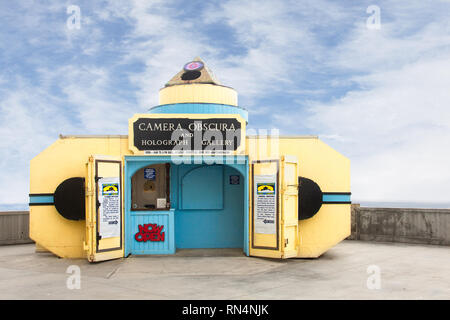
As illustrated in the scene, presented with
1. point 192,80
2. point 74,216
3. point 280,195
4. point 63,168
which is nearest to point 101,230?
point 74,216

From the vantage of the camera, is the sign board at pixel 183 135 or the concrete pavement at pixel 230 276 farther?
the sign board at pixel 183 135

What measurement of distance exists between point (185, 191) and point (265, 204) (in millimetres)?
2718

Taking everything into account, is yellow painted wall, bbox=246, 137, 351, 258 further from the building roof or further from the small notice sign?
the building roof

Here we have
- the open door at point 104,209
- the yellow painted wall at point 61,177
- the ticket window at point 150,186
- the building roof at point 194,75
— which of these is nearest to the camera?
the open door at point 104,209

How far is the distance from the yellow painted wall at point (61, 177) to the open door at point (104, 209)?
0.86 metres

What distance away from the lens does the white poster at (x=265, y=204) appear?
10844 millimetres

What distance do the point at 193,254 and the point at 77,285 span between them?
408 centimetres

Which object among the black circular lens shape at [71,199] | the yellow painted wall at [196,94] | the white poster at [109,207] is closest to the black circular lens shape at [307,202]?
the yellow painted wall at [196,94]

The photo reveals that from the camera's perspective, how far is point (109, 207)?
10.8 metres

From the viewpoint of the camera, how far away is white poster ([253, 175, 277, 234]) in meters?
10.8

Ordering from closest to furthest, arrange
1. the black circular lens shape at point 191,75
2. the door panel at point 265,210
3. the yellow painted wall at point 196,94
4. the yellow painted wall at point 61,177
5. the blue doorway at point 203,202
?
the door panel at point 265,210 → the yellow painted wall at point 61,177 → the blue doorway at point 203,202 → the yellow painted wall at point 196,94 → the black circular lens shape at point 191,75

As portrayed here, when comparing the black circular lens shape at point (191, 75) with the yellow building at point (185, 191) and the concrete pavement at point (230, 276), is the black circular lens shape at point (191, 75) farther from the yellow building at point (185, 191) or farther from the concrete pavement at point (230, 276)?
the concrete pavement at point (230, 276)

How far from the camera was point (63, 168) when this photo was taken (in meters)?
11.7

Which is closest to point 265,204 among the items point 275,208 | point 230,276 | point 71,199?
point 275,208
